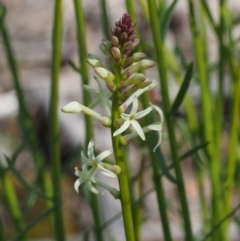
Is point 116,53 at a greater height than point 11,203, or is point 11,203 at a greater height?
point 116,53

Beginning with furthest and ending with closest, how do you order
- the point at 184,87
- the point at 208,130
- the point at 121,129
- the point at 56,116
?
the point at 208,130 → the point at 56,116 → the point at 184,87 → the point at 121,129

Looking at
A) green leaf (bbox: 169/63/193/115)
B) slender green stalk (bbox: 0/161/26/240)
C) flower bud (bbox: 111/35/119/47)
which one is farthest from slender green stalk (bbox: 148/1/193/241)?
slender green stalk (bbox: 0/161/26/240)

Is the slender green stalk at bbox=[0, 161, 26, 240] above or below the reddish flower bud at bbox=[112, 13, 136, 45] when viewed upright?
below

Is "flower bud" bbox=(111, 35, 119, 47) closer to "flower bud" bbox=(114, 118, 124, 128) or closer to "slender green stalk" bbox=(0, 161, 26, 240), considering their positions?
"flower bud" bbox=(114, 118, 124, 128)

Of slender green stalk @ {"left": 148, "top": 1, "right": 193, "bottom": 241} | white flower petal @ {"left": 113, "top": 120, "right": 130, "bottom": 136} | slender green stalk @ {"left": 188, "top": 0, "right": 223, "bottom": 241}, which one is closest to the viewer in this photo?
white flower petal @ {"left": 113, "top": 120, "right": 130, "bottom": 136}

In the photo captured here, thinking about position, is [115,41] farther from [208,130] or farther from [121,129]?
[208,130]

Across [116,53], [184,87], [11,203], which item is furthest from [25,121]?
[116,53]

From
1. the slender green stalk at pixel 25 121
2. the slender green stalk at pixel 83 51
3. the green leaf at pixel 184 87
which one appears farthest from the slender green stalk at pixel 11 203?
the green leaf at pixel 184 87

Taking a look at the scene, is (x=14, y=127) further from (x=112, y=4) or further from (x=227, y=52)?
(x=227, y=52)

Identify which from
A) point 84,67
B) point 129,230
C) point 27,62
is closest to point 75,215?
point 27,62
